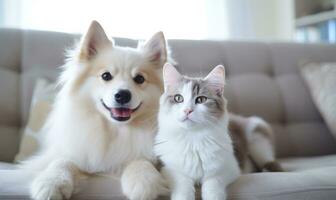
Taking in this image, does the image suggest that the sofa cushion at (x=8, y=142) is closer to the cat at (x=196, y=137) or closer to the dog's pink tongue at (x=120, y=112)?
the dog's pink tongue at (x=120, y=112)

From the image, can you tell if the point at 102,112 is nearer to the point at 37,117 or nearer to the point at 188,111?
the point at 188,111

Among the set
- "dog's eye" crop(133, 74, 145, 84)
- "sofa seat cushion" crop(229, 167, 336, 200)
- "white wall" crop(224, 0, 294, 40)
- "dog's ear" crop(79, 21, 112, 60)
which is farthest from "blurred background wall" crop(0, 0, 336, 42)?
"sofa seat cushion" crop(229, 167, 336, 200)

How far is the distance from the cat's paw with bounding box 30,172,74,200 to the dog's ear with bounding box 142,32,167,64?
527 mm

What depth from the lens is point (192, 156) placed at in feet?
3.23

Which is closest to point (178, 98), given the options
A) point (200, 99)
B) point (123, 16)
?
point (200, 99)

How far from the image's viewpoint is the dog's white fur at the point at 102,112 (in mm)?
1116

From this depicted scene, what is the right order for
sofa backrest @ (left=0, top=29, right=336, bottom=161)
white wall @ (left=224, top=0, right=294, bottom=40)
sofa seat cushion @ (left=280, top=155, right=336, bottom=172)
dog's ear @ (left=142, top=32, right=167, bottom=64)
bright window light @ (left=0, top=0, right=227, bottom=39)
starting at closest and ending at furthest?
1. dog's ear @ (left=142, top=32, right=167, bottom=64)
2. sofa seat cushion @ (left=280, top=155, right=336, bottom=172)
3. sofa backrest @ (left=0, top=29, right=336, bottom=161)
4. bright window light @ (left=0, top=0, right=227, bottom=39)
5. white wall @ (left=224, top=0, right=294, bottom=40)

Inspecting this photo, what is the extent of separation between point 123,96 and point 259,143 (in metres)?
0.68

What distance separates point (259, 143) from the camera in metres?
1.45

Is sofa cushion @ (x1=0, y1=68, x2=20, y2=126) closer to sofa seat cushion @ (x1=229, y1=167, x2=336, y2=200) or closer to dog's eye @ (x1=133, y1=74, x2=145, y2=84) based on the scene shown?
dog's eye @ (x1=133, y1=74, x2=145, y2=84)

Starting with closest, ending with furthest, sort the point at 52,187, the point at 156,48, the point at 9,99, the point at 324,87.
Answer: the point at 52,187
the point at 156,48
the point at 9,99
the point at 324,87

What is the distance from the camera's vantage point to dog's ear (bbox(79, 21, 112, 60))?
1171mm

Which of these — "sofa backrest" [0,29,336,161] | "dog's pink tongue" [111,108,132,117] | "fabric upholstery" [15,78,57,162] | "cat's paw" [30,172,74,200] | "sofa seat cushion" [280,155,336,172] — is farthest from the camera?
"sofa backrest" [0,29,336,161]

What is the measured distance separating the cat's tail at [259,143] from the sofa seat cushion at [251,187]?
36 centimetres
